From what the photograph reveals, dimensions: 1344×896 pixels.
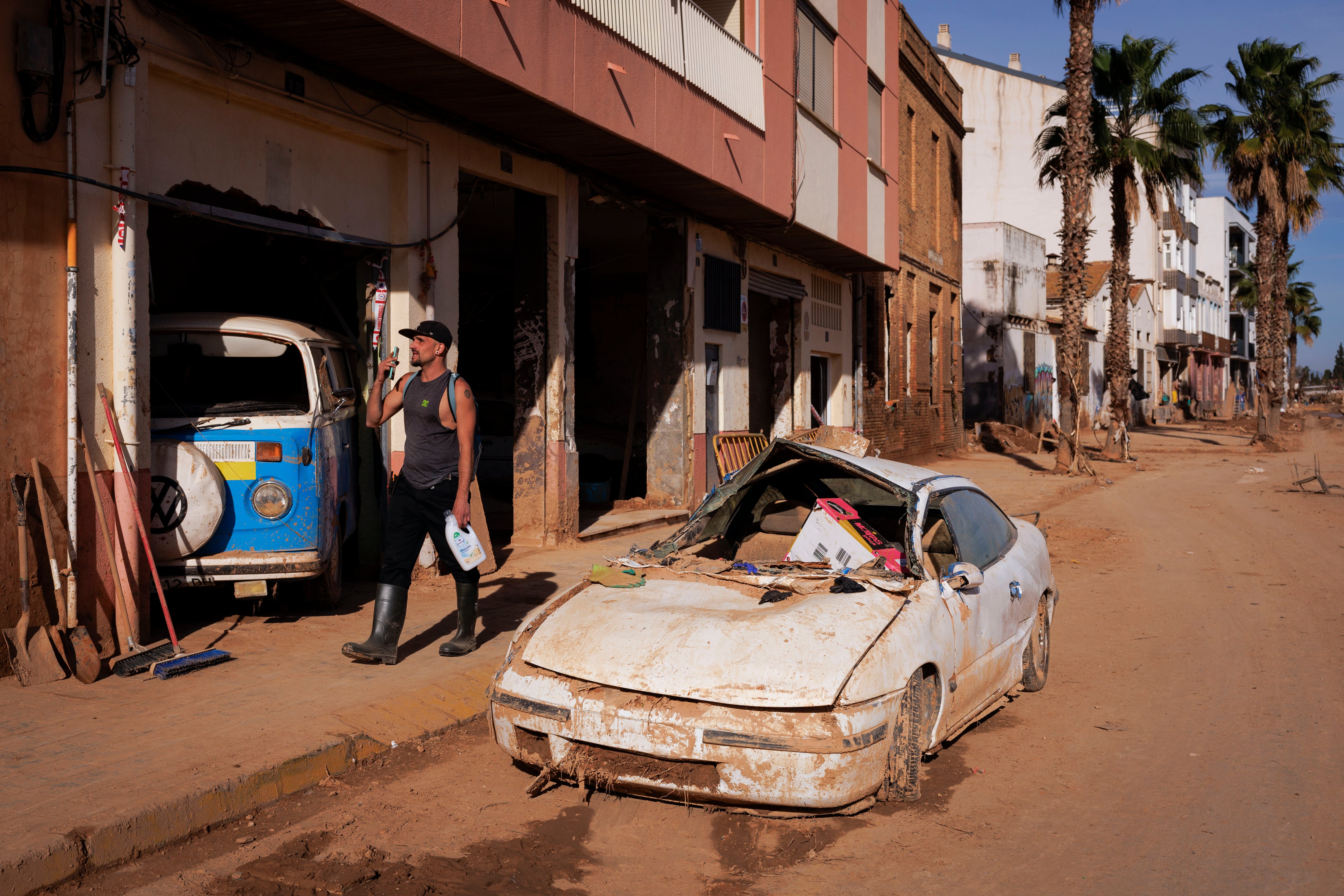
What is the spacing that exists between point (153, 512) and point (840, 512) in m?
4.14

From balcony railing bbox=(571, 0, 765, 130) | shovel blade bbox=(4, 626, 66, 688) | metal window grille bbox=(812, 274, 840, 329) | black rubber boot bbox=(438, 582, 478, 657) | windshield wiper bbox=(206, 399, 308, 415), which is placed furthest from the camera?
metal window grille bbox=(812, 274, 840, 329)

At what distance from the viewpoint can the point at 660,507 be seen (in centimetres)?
1402

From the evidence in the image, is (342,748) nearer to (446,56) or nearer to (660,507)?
(446,56)

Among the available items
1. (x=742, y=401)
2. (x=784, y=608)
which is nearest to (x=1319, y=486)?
(x=742, y=401)

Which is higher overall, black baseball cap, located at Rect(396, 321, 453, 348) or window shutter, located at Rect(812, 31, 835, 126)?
window shutter, located at Rect(812, 31, 835, 126)

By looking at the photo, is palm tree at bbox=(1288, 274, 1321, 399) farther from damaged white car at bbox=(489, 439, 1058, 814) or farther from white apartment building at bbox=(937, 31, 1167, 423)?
damaged white car at bbox=(489, 439, 1058, 814)

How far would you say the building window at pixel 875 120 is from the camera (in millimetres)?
18516

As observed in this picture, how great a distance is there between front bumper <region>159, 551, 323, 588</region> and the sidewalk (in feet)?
1.29

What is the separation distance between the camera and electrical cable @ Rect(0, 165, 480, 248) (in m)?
5.85

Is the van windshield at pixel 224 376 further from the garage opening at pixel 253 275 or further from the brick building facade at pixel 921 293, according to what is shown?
the brick building facade at pixel 921 293

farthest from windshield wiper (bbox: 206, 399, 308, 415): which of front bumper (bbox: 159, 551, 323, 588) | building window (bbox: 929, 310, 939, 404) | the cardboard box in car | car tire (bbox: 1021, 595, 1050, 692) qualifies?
building window (bbox: 929, 310, 939, 404)

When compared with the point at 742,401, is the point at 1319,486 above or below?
below

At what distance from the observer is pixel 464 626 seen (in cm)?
646

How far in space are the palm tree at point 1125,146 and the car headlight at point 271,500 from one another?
22914 millimetres
